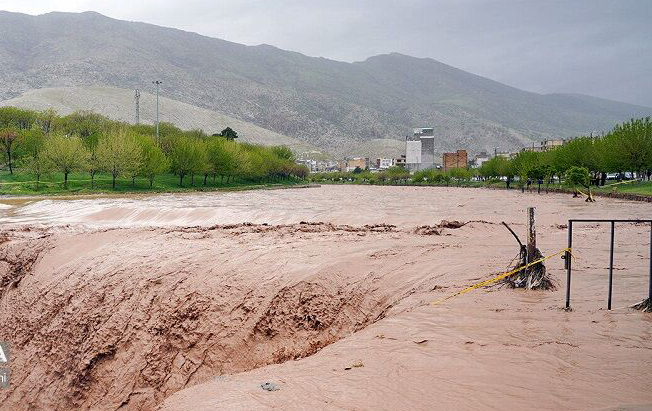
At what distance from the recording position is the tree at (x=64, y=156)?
72375 millimetres

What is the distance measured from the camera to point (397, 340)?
8664 millimetres

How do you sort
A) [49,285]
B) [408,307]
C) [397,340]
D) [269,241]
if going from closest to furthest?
[397,340]
[408,307]
[49,285]
[269,241]

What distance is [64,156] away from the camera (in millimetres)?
72688

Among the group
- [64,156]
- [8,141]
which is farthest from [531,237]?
[8,141]

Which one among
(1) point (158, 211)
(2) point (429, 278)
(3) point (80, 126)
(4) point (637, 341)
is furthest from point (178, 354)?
(3) point (80, 126)

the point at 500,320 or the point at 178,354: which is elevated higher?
the point at 500,320

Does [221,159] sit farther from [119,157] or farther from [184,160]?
Result: [119,157]

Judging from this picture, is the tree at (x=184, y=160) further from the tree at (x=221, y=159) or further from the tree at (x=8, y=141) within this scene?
the tree at (x=8, y=141)

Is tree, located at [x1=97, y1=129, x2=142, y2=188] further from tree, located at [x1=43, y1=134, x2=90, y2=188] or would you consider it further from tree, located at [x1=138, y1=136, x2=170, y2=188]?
tree, located at [x1=43, y1=134, x2=90, y2=188]

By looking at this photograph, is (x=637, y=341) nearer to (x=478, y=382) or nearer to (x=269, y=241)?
(x=478, y=382)

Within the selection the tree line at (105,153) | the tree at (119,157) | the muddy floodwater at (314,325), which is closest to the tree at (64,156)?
the tree line at (105,153)

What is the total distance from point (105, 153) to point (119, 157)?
2048mm

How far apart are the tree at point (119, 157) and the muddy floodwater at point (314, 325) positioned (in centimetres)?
6055

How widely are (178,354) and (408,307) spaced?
4.82 meters
